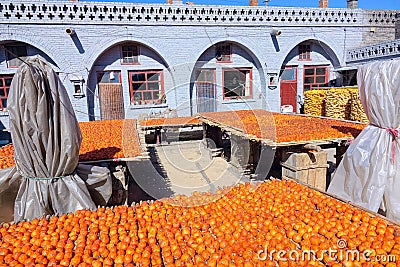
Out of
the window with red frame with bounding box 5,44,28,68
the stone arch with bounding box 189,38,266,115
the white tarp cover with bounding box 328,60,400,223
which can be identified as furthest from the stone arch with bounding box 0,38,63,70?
the white tarp cover with bounding box 328,60,400,223

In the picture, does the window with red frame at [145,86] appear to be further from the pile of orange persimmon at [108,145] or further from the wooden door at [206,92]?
the pile of orange persimmon at [108,145]

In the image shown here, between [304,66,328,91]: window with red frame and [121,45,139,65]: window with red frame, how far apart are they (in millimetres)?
9869

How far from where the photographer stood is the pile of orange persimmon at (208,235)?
2.18 metres

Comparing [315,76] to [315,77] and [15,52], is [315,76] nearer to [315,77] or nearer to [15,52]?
[315,77]

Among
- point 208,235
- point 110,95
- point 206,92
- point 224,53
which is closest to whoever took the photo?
point 208,235

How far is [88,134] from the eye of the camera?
7.26 metres

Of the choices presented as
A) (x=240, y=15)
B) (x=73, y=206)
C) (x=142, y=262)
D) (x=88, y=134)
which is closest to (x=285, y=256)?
(x=142, y=262)

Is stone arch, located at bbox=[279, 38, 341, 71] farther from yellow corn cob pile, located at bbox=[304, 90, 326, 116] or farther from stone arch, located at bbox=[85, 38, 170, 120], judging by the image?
stone arch, located at bbox=[85, 38, 170, 120]

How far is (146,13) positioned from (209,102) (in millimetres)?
5658

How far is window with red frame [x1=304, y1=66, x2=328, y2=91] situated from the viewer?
16562mm

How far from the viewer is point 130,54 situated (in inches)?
561

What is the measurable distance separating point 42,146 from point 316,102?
11888 millimetres

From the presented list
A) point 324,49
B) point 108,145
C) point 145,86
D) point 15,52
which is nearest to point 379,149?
point 108,145

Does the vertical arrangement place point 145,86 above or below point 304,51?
below
